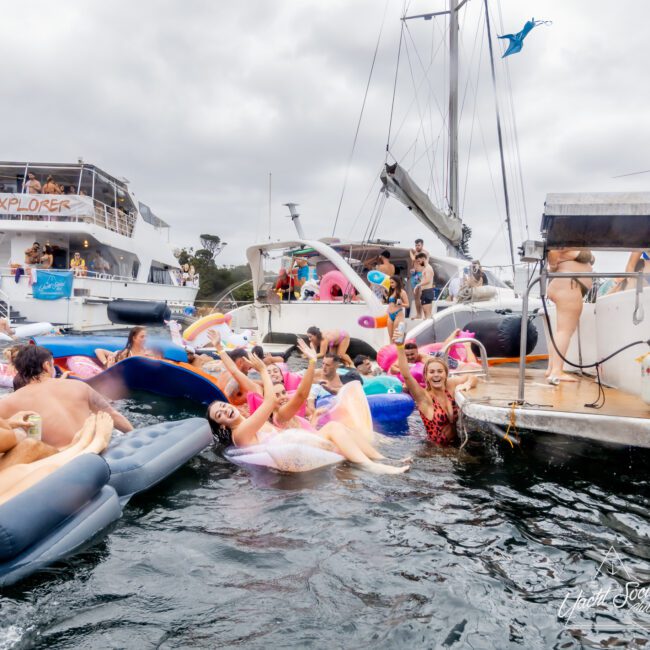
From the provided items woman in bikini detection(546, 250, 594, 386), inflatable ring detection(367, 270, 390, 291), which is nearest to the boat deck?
woman in bikini detection(546, 250, 594, 386)

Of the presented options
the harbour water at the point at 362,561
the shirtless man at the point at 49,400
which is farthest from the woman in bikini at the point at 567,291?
the shirtless man at the point at 49,400

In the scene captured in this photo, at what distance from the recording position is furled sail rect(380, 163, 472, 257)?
13.9 metres

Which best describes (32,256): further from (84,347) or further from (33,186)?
(84,347)

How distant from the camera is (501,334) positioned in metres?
11.0

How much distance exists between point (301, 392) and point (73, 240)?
66.9ft

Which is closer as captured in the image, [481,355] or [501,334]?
[481,355]

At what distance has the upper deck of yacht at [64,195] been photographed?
22.0m

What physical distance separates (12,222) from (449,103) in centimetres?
1629

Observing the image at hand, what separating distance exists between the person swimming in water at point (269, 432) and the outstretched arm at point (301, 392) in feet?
0.35

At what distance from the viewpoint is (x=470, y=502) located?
15.2ft

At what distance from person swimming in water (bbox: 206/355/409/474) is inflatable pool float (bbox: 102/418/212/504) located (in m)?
0.26

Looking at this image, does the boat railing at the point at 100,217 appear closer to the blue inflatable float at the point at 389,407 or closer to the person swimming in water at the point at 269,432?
the blue inflatable float at the point at 389,407

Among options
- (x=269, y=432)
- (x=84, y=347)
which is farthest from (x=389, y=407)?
(x=84, y=347)

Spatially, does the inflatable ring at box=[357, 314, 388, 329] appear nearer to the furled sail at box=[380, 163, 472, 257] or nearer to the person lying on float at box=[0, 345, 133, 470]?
the furled sail at box=[380, 163, 472, 257]
